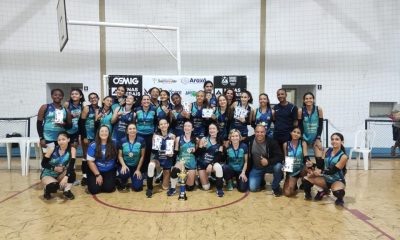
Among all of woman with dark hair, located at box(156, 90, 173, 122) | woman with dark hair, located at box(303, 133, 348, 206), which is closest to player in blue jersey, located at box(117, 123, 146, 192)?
woman with dark hair, located at box(156, 90, 173, 122)

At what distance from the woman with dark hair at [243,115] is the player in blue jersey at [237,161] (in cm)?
31

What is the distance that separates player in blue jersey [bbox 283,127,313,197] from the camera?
462 cm

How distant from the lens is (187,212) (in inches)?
152

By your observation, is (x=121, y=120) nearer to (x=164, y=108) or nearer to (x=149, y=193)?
(x=164, y=108)

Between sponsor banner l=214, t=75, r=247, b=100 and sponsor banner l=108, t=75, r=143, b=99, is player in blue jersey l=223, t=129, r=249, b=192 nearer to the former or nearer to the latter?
sponsor banner l=214, t=75, r=247, b=100

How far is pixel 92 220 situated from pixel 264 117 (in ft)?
9.59

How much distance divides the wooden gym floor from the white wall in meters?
5.63

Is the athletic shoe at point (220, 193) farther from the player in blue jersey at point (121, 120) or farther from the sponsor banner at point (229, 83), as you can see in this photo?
the sponsor banner at point (229, 83)

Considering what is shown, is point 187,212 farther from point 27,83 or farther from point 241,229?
point 27,83

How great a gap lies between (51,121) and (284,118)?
371cm

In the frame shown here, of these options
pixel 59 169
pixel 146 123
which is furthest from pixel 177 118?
pixel 59 169

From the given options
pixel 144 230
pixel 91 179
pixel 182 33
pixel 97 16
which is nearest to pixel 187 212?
pixel 144 230

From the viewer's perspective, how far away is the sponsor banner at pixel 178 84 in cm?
658

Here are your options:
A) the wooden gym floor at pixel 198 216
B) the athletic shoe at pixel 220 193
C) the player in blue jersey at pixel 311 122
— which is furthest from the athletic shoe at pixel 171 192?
the player in blue jersey at pixel 311 122
